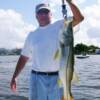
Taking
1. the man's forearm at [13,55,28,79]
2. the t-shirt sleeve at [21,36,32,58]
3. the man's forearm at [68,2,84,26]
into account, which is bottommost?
the man's forearm at [13,55,28,79]

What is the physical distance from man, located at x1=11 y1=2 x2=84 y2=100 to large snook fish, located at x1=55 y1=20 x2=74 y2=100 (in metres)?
0.93

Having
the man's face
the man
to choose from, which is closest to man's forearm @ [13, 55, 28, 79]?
the man

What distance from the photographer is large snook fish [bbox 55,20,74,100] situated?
258 inches

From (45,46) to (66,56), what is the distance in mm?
1189

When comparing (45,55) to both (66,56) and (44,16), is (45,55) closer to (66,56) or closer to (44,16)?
(44,16)

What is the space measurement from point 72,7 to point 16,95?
16.2m

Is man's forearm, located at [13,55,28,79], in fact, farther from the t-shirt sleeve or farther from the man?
the man

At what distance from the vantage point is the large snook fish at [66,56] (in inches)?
258

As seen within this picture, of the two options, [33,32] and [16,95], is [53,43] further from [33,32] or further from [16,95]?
[16,95]

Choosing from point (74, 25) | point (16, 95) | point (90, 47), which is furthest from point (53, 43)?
point (90, 47)

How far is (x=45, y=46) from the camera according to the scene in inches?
311

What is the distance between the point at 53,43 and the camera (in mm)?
7832

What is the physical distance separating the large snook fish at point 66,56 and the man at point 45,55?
0.93 meters

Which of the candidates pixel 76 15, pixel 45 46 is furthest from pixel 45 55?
pixel 76 15
